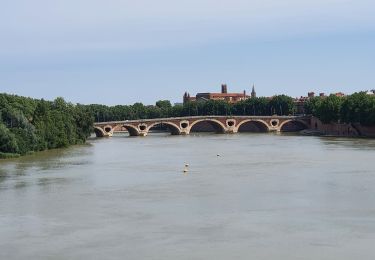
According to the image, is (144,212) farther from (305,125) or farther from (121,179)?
(305,125)

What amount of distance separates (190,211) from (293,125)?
65624mm

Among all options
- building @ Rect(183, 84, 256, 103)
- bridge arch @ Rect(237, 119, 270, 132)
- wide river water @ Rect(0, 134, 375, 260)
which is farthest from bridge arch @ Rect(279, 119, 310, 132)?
wide river water @ Rect(0, 134, 375, 260)

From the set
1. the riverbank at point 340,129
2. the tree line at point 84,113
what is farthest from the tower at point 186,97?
the riverbank at point 340,129

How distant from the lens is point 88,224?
17.7 m

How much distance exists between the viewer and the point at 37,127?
4441 centimetres

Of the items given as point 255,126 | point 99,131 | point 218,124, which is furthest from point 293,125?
point 99,131

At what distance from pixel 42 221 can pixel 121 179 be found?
9.64 meters

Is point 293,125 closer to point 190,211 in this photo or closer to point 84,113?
point 84,113

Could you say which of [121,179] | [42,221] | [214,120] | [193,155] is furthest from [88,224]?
[214,120]

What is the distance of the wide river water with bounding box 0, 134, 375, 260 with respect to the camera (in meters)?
15.0

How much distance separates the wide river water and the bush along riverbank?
4536 millimetres

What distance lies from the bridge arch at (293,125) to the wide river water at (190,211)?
151 ft

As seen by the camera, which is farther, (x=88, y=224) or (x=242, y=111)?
(x=242, y=111)

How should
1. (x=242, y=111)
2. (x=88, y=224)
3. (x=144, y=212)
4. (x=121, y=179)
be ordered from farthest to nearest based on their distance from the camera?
1. (x=242, y=111)
2. (x=121, y=179)
3. (x=144, y=212)
4. (x=88, y=224)
